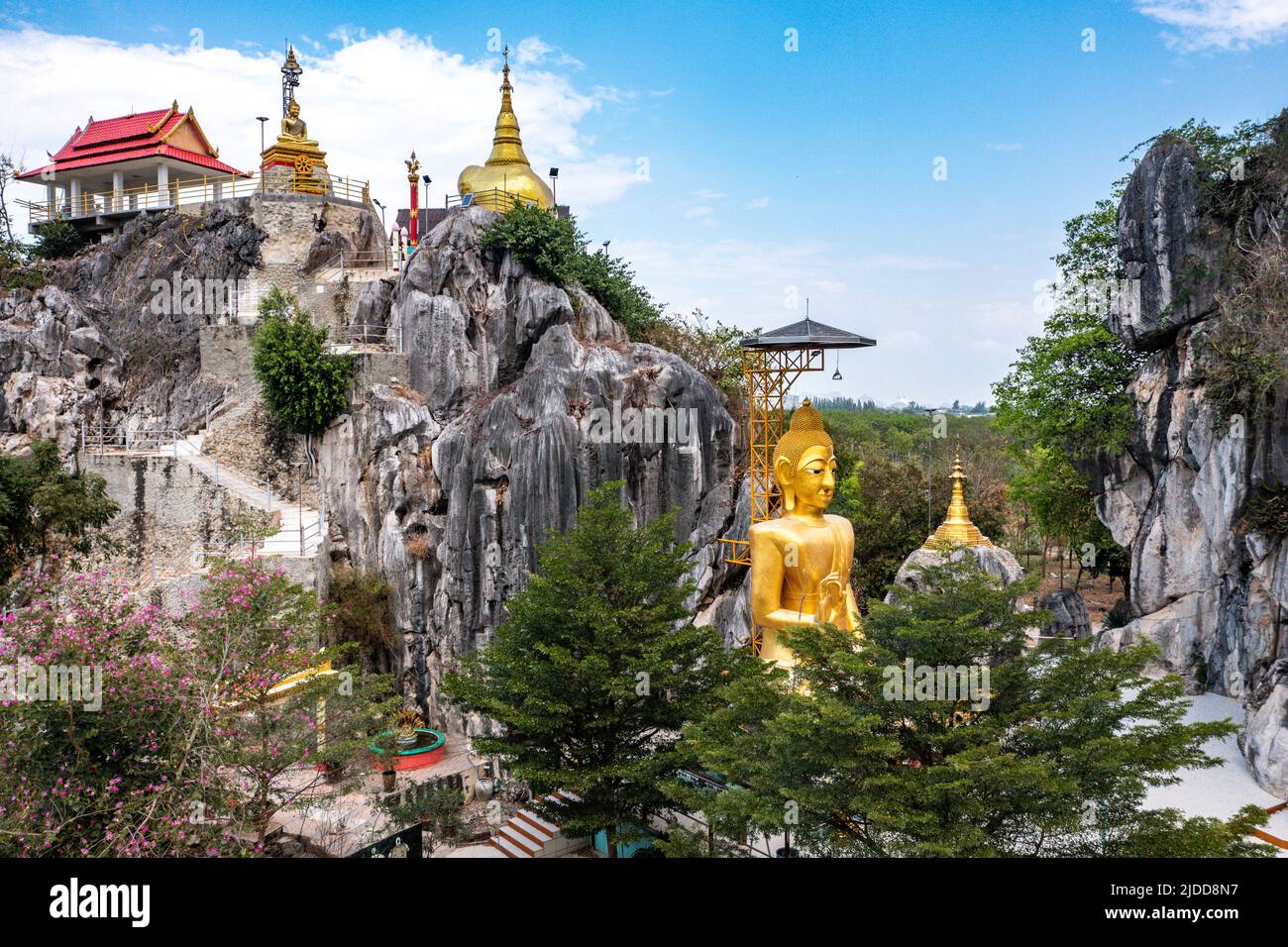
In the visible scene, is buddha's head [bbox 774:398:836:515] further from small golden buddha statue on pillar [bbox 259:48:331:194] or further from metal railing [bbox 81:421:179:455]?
small golden buddha statue on pillar [bbox 259:48:331:194]

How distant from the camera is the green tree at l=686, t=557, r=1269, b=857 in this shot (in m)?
6.36

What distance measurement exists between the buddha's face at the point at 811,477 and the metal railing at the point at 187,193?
21.9 m

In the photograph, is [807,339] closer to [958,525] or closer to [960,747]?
[960,747]

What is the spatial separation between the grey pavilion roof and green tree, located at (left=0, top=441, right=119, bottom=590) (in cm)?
1264

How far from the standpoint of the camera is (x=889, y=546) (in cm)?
2173

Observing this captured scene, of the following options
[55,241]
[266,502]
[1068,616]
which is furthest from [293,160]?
[1068,616]

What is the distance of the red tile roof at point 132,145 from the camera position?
95.5 feet

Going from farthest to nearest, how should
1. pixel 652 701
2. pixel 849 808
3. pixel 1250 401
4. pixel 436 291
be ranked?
pixel 436 291 < pixel 1250 401 < pixel 652 701 < pixel 849 808

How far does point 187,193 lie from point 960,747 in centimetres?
2952

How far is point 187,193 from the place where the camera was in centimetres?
2788

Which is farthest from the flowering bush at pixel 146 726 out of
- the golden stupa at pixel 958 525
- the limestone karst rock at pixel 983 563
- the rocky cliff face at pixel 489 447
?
the golden stupa at pixel 958 525
